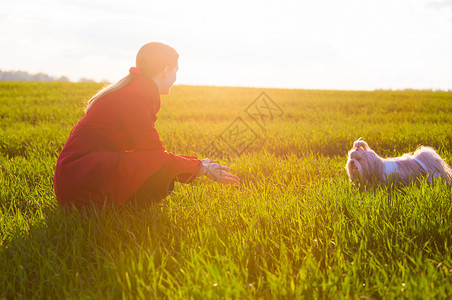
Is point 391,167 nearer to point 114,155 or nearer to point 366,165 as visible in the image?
point 366,165

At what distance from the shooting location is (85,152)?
288cm

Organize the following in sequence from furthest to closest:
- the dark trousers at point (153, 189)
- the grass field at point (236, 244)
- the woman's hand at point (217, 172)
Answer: the woman's hand at point (217, 172) → the dark trousers at point (153, 189) → the grass field at point (236, 244)

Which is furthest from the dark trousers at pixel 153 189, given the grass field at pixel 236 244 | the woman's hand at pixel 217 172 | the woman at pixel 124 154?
the woman's hand at pixel 217 172

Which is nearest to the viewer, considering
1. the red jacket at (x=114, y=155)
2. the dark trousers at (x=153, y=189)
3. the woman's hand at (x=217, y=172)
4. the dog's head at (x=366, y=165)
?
the red jacket at (x=114, y=155)

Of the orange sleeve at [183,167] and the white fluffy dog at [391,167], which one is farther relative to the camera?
the white fluffy dog at [391,167]

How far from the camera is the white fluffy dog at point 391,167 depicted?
142 inches

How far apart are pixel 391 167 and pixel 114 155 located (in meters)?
3.01

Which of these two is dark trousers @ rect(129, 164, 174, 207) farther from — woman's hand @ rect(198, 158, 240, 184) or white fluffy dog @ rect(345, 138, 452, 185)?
white fluffy dog @ rect(345, 138, 452, 185)

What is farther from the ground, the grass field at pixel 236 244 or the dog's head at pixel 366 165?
the dog's head at pixel 366 165

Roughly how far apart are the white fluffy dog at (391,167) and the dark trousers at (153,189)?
2.10 m

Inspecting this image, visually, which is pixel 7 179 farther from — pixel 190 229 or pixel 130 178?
pixel 190 229

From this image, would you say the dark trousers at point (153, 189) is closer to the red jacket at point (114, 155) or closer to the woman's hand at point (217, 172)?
the red jacket at point (114, 155)

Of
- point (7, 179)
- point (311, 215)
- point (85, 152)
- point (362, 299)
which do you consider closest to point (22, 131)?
point (7, 179)

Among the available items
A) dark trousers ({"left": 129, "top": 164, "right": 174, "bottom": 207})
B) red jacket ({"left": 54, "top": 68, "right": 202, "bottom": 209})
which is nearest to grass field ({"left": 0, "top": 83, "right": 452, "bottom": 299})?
dark trousers ({"left": 129, "top": 164, "right": 174, "bottom": 207})
